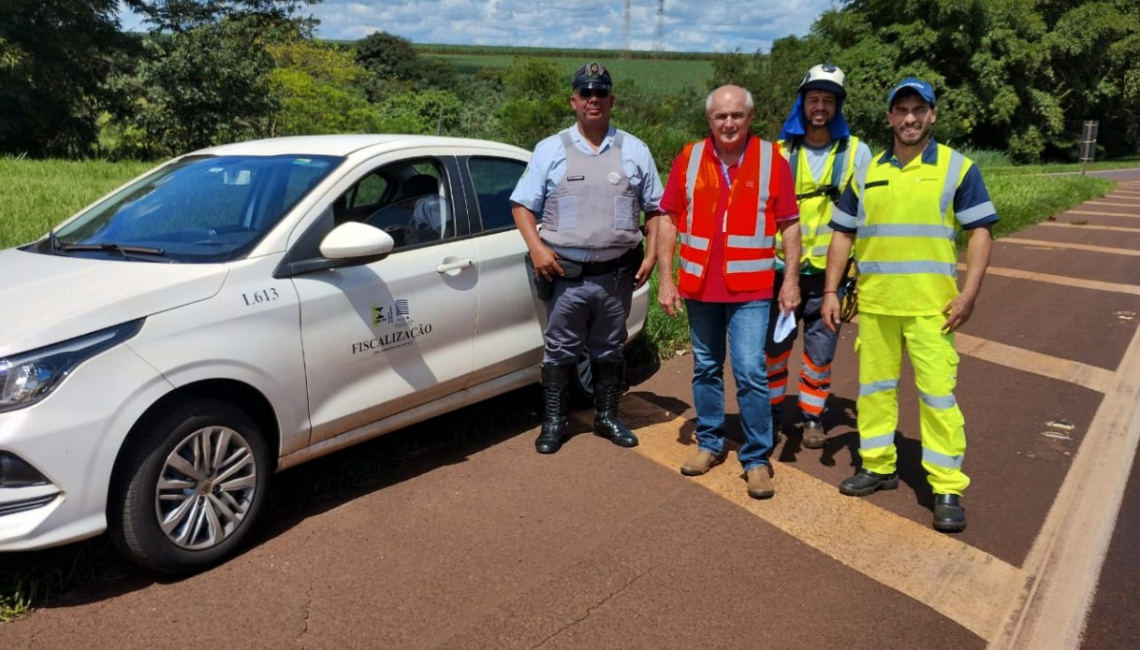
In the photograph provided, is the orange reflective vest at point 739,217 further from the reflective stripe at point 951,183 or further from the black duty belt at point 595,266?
the reflective stripe at point 951,183

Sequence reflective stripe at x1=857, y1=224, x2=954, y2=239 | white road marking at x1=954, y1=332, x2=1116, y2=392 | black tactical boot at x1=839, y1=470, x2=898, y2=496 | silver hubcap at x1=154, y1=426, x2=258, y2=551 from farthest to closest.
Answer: white road marking at x1=954, y1=332, x2=1116, y2=392 < black tactical boot at x1=839, y1=470, x2=898, y2=496 < reflective stripe at x1=857, y1=224, x2=954, y2=239 < silver hubcap at x1=154, y1=426, x2=258, y2=551

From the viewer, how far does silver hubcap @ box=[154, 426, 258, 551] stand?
11.2 ft

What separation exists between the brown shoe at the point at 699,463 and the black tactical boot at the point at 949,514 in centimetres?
111

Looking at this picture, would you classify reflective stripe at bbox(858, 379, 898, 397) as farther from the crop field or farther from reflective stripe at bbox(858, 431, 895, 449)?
the crop field

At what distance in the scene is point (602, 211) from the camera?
463cm

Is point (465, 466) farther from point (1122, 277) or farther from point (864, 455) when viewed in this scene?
point (1122, 277)

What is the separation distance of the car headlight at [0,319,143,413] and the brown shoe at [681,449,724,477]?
276 centimetres

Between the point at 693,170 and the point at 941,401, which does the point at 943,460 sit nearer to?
the point at 941,401

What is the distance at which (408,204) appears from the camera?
465 cm

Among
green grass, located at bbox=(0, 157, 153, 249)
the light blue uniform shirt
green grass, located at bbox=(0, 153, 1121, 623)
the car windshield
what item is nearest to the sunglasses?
the light blue uniform shirt

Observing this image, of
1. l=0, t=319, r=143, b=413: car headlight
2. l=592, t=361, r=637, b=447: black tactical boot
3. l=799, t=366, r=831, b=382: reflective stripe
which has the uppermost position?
l=0, t=319, r=143, b=413: car headlight

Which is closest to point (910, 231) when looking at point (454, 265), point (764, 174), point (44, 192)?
point (764, 174)

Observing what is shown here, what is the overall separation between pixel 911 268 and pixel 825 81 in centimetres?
112

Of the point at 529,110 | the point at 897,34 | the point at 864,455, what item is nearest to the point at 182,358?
the point at 864,455
